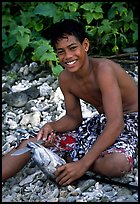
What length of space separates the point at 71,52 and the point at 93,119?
0.45m

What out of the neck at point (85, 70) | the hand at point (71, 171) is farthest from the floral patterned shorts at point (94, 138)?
the neck at point (85, 70)

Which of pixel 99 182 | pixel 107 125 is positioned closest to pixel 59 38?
pixel 107 125

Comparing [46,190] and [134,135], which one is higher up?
[134,135]

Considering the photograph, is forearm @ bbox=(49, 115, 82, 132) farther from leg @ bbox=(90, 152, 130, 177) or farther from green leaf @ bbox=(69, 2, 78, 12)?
green leaf @ bbox=(69, 2, 78, 12)

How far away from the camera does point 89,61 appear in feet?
10.4

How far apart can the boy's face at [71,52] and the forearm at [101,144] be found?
0.41m

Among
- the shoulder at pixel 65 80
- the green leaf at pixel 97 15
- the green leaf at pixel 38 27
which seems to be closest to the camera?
the shoulder at pixel 65 80

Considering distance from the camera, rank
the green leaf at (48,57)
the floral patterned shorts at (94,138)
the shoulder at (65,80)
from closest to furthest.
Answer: the floral patterned shorts at (94,138), the shoulder at (65,80), the green leaf at (48,57)

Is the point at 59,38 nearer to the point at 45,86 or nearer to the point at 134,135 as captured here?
the point at 134,135

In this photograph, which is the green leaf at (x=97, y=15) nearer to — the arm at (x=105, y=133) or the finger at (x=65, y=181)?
the arm at (x=105, y=133)

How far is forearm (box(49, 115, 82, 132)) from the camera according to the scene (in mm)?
3312

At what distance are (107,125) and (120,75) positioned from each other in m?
0.34

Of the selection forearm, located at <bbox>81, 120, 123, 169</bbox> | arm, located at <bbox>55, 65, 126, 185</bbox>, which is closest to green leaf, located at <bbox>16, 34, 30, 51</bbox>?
arm, located at <bbox>55, 65, 126, 185</bbox>

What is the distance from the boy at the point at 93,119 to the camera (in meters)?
2.90
